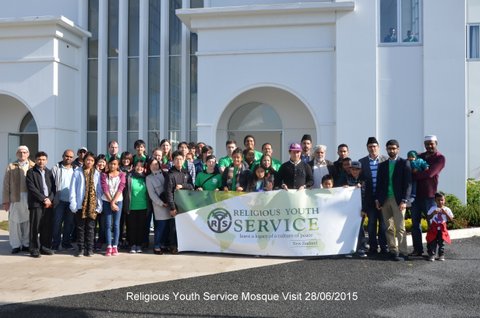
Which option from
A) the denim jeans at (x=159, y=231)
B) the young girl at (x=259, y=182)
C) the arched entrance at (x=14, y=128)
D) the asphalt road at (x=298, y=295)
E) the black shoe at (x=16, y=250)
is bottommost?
the asphalt road at (x=298, y=295)

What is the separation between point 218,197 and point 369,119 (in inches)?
240

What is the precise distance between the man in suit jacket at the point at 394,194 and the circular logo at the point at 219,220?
2.74m

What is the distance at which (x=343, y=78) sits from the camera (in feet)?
41.9

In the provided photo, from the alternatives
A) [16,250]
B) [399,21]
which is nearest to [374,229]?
[16,250]

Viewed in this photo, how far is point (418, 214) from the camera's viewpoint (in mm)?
8281

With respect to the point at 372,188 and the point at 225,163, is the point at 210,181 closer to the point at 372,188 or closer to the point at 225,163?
the point at 225,163

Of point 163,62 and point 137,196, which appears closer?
point 137,196

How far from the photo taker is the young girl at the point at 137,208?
8742mm

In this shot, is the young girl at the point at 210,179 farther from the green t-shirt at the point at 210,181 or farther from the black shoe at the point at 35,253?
the black shoe at the point at 35,253

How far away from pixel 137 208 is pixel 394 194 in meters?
4.75

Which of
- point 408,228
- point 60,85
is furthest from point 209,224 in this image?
point 60,85

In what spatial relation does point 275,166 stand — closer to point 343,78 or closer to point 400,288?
point 400,288

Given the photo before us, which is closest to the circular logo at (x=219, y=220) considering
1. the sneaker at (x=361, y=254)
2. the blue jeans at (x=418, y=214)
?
the sneaker at (x=361, y=254)

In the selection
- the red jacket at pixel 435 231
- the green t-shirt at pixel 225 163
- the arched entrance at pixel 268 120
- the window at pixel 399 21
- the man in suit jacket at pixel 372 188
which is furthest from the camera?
the arched entrance at pixel 268 120
